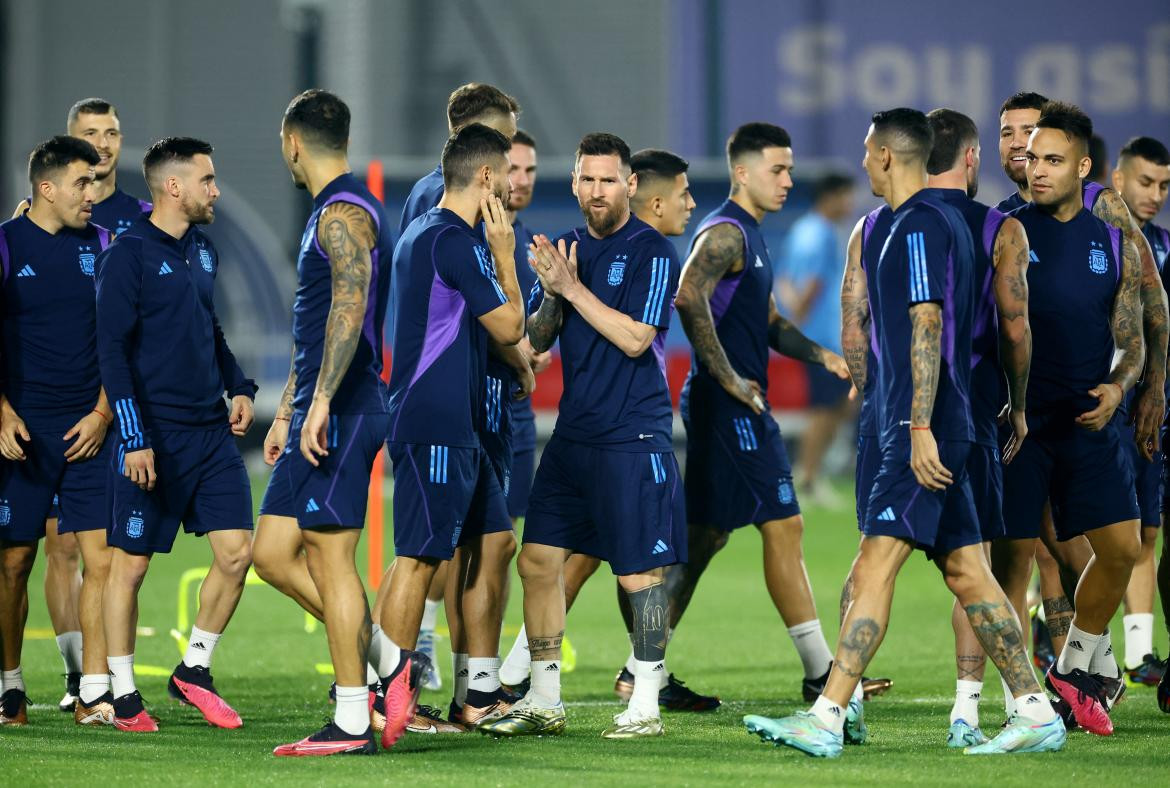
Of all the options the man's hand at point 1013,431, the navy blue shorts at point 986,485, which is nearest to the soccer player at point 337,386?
the navy blue shorts at point 986,485

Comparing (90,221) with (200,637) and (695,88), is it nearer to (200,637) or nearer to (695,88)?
(200,637)

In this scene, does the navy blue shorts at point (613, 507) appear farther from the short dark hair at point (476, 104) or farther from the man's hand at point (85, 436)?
the man's hand at point (85, 436)

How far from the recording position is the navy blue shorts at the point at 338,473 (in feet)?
20.2

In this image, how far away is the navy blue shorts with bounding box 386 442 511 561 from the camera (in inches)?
250

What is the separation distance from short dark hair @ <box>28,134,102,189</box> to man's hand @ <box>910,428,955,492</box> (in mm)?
3758

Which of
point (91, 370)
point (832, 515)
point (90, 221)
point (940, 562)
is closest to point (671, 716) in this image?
point (940, 562)

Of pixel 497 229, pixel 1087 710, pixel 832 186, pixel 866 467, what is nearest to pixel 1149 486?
pixel 1087 710

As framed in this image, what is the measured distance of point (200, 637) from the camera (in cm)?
736

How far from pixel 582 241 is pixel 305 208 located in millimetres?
19082

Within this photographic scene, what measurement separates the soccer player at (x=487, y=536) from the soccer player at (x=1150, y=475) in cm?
313

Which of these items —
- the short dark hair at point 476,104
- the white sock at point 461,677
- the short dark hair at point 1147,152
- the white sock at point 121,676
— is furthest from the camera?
the short dark hair at point 1147,152

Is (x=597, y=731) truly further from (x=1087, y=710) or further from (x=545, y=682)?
(x=1087, y=710)

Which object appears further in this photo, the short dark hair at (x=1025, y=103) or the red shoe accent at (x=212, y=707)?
the short dark hair at (x=1025, y=103)

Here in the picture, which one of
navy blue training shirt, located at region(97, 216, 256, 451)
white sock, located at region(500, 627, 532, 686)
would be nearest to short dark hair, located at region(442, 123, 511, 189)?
navy blue training shirt, located at region(97, 216, 256, 451)
